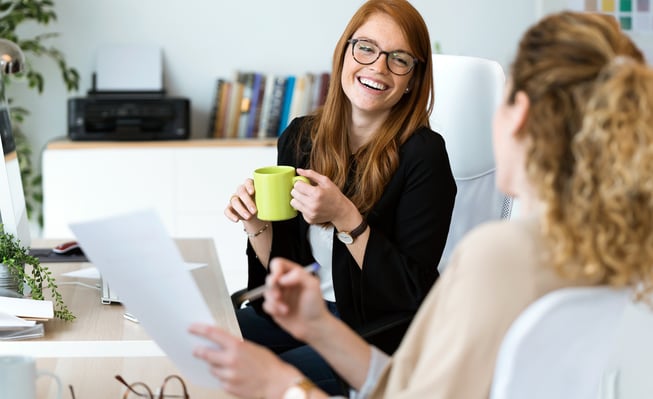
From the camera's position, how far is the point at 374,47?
2182 mm

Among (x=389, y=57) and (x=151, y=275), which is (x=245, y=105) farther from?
(x=151, y=275)

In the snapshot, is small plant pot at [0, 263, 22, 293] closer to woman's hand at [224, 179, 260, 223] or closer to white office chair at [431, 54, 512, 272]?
woman's hand at [224, 179, 260, 223]

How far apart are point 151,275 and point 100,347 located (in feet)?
1.54

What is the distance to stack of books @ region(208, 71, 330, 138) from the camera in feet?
14.9

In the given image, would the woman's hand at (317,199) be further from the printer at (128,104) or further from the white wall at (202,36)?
the white wall at (202,36)

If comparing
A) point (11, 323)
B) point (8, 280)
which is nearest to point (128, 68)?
point (8, 280)

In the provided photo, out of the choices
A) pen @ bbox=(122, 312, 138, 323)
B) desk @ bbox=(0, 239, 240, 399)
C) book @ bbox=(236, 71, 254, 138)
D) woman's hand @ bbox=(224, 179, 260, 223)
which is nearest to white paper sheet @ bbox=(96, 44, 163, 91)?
book @ bbox=(236, 71, 254, 138)

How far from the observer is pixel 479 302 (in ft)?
3.59

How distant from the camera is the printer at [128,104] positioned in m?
4.30

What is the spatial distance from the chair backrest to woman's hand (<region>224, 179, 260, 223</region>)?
918mm

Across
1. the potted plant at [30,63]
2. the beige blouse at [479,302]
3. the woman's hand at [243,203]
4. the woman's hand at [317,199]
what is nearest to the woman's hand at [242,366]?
the beige blouse at [479,302]

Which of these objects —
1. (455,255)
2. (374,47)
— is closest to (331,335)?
(455,255)

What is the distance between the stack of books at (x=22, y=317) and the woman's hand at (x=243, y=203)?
17.6 inches

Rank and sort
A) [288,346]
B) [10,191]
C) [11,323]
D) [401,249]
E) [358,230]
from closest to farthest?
[11,323]
[10,191]
[358,230]
[401,249]
[288,346]
